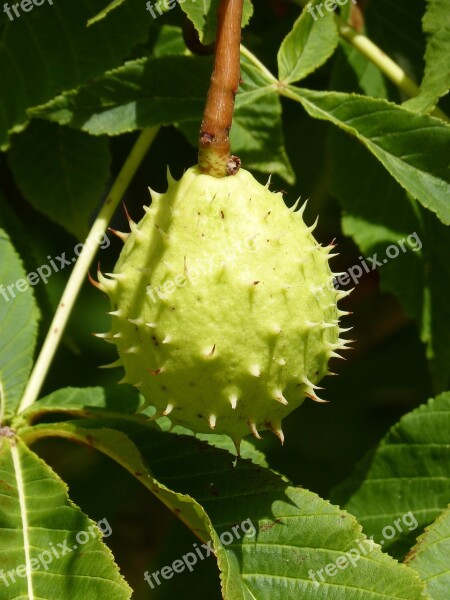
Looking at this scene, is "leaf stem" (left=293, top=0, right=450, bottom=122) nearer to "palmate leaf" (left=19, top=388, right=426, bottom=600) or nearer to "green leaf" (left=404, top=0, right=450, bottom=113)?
"green leaf" (left=404, top=0, right=450, bottom=113)

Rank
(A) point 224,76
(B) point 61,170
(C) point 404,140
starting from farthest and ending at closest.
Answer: (B) point 61,170, (C) point 404,140, (A) point 224,76

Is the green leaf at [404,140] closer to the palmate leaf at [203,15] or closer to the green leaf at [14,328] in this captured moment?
the palmate leaf at [203,15]

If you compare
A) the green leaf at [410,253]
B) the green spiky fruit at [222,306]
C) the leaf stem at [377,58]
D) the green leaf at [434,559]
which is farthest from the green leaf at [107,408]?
the leaf stem at [377,58]

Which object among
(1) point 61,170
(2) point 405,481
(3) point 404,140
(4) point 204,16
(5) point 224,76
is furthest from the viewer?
(1) point 61,170

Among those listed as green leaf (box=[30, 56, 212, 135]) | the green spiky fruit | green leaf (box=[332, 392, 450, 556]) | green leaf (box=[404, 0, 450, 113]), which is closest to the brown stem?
the green spiky fruit

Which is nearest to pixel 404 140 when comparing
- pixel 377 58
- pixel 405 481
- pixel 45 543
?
pixel 377 58

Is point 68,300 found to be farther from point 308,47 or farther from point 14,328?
point 308,47
